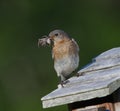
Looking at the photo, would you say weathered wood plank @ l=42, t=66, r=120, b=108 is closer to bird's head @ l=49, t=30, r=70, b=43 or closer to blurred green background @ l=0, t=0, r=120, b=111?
bird's head @ l=49, t=30, r=70, b=43

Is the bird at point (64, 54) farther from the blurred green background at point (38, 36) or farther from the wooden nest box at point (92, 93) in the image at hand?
the blurred green background at point (38, 36)

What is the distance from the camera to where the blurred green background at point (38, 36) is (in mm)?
16672

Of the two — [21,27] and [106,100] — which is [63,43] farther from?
[21,27]

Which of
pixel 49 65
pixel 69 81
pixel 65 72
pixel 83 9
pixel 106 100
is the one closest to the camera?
pixel 106 100

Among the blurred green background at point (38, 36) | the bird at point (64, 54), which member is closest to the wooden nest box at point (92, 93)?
the bird at point (64, 54)

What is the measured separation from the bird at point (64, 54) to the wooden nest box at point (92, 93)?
34.8 inches

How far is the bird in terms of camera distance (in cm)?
976

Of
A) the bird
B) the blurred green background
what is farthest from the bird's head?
the blurred green background

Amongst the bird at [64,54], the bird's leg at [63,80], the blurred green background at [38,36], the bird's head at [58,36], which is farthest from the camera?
the blurred green background at [38,36]

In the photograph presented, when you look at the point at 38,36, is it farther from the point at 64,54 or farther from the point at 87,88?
the point at 87,88

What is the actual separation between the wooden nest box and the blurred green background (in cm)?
659

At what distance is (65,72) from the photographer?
9.77 meters

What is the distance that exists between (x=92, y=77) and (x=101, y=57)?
0.80m

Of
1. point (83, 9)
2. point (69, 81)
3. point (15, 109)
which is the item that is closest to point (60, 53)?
point (69, 81)
